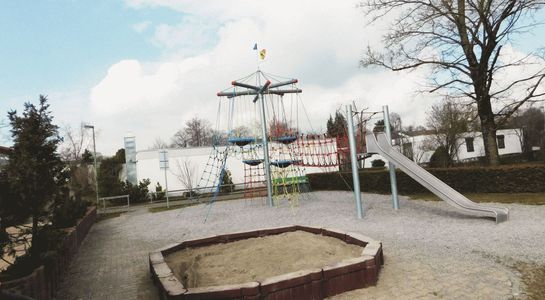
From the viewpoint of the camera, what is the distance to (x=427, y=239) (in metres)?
6.95

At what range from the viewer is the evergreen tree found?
190 inches

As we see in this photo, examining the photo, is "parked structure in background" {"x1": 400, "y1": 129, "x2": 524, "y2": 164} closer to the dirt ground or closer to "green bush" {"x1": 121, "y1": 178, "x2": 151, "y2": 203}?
"green bush" {"x1": 121, "y1": 178, "x2": 151, "y2": 203}

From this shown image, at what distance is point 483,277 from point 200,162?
2594 cm

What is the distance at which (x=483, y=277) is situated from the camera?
4.55 m

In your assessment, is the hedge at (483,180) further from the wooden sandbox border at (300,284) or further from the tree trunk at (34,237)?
the tree trunk at (34,237)

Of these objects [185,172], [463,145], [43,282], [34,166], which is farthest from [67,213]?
[463,145]

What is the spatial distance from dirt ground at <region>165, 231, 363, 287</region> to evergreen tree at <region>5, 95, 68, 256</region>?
2.24m

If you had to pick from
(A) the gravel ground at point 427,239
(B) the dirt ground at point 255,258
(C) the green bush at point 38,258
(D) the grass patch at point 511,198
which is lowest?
(A) the gravel ground at point 427,239

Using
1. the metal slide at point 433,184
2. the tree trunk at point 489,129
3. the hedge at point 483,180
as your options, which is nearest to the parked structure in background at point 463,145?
the tree trunk at point 489,129

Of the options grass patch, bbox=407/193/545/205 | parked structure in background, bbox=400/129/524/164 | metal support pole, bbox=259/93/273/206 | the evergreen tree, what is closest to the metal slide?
grass patch, bbox=407/193/545/205

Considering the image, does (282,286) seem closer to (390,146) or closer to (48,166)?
(48,166)

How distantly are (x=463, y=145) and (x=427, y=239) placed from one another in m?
37.2

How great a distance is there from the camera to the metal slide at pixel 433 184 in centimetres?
829

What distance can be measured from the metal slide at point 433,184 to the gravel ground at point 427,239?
25 centimetres
